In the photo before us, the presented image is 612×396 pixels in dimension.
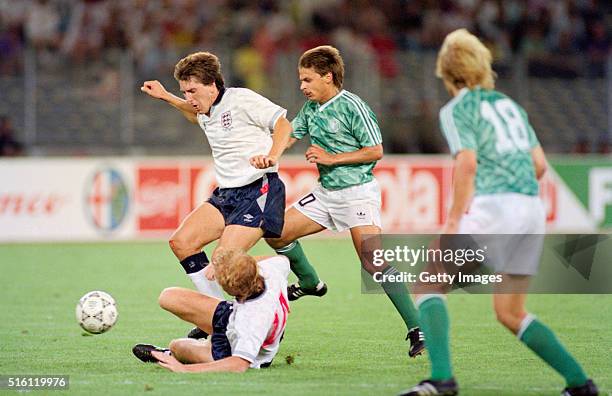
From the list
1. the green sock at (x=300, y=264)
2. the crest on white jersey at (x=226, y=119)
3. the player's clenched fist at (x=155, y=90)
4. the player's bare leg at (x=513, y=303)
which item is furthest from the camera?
the green sock at (x=300, y=264)

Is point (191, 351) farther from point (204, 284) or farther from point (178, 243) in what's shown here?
point (178, 243)

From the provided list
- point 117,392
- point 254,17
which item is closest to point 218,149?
point 117,392

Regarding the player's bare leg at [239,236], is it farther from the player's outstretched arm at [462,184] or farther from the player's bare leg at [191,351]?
the player's outstretched arm at [462,184]

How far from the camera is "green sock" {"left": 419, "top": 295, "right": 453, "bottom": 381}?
5746 mm

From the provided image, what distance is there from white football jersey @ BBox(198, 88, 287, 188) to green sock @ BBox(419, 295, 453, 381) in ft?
7.86

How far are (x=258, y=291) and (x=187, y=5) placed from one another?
13.9m

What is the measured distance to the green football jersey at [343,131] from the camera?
317 inches

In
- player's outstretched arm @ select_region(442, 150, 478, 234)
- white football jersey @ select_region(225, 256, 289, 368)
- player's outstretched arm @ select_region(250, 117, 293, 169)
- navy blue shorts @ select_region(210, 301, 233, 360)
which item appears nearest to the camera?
player's outstretched arm @ select_region(442, 150, 478, 234)

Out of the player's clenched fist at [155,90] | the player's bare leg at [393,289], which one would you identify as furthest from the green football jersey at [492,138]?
the player's clenched fist at [155,90]

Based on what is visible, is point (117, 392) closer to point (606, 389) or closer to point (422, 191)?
point (606, 389)

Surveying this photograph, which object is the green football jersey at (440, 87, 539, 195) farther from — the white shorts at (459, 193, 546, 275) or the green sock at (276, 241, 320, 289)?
the green sock at (276, 241, 320, 289)

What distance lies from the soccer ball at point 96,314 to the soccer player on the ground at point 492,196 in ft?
8.51

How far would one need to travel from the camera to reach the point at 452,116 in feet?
18.7

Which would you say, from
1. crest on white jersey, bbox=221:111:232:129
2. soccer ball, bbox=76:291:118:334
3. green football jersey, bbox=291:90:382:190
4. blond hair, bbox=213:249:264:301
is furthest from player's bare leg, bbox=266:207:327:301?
blond hair, bbox=213:249:264:301
